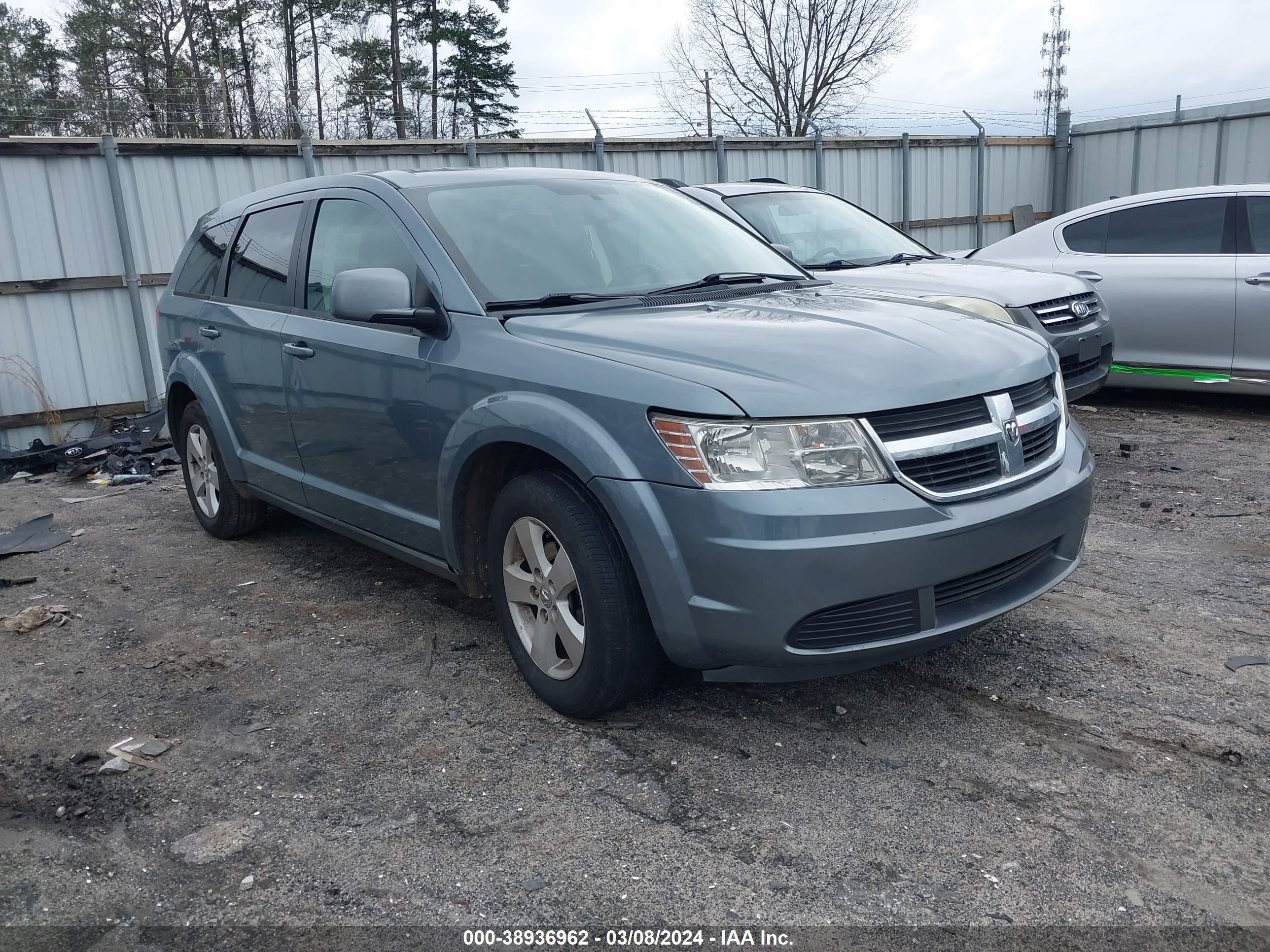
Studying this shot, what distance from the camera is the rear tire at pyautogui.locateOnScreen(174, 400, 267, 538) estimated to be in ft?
18.6

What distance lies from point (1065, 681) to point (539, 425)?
2.00 m

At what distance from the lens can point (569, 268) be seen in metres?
3.99

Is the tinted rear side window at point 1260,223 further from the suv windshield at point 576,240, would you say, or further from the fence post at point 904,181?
the fence post at point 904,181

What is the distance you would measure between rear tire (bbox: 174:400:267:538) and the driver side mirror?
2.16m

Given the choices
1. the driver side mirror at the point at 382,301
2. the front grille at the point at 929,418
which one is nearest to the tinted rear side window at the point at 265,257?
the driver side mirror at the point at 382,301

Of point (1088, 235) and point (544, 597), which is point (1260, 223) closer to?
point (1088, 235)

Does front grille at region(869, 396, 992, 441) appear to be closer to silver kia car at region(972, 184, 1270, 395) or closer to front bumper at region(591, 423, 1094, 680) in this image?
front bumper at region(591, 423, 1094, 680)

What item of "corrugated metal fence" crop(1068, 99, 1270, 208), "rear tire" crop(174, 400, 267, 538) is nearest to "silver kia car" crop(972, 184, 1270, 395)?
"rear tire" crop(174, 400, 267, 538)

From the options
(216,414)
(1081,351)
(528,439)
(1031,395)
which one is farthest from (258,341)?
(1081,351)

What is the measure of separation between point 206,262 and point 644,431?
11.9 ft

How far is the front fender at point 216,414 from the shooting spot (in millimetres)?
5293

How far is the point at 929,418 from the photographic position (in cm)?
304

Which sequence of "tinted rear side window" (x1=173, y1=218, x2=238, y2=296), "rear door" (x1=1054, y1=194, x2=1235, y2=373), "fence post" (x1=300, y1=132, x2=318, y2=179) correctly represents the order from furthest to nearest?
"fence post" (x1=300, y1=132, x2=318, y2=179)
"rear door" (x1=1054, y1=194, x2=1235, y2=373)
"tinted rear side window" (x1=173, y1=218, x2=238, y2=296)

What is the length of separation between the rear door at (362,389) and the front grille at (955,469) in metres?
1.68
